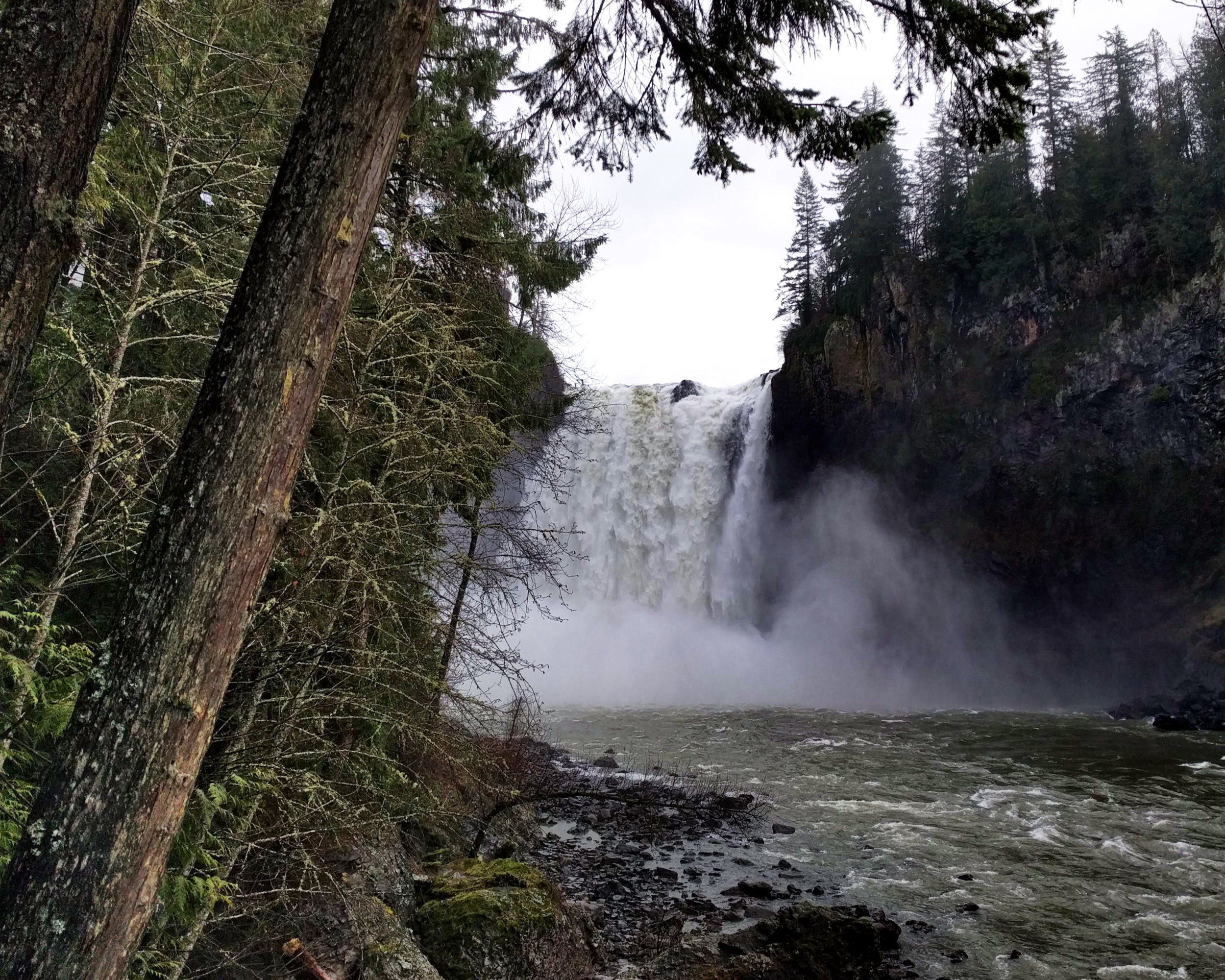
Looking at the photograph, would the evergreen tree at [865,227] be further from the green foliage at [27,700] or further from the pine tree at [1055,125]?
the green foliage at [27,700]

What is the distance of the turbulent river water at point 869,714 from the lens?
853 cm

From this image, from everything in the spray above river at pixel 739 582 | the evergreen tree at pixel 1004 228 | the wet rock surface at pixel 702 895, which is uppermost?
the evergreen tree at pixel 1004 228

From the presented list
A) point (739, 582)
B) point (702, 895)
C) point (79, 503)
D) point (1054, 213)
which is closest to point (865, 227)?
point (1054, 213)

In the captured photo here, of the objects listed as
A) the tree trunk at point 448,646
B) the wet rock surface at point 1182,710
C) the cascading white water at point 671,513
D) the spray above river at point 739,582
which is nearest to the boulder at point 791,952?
the tree trunk at point 448,646

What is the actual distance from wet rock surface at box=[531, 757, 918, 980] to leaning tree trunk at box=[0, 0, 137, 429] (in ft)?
15.0

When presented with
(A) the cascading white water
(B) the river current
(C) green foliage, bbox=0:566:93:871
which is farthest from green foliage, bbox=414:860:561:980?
(A) the cascading white water

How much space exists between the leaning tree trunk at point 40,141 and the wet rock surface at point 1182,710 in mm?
24618

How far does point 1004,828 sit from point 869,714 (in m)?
13.2

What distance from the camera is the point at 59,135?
217cm

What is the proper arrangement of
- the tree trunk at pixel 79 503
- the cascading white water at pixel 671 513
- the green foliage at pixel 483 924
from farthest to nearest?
the cascading white water at pixel 671 513
the green foliage at pixel 483 924
the tree trunk at pixel 79 503

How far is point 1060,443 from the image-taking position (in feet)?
93.6

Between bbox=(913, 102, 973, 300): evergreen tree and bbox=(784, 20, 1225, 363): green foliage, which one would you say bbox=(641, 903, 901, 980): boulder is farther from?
bbox=(913, 102, 973, 300): evergreen tree

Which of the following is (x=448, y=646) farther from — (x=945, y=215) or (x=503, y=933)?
(x=945, y=215)

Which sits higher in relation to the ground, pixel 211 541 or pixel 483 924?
pixel 211 541
